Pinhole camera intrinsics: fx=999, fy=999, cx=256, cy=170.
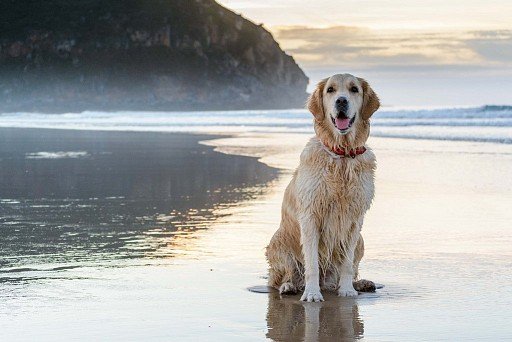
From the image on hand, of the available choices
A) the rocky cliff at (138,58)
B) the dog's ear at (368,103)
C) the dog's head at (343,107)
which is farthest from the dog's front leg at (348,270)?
the rocky cliff at (138,58)

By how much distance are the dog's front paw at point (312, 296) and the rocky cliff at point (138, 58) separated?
10629cm

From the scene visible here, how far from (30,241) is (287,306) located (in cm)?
276

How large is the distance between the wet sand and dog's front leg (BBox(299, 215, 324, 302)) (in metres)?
0.15

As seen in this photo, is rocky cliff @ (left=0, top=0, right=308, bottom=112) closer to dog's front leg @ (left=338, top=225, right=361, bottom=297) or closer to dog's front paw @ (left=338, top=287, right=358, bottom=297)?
dog's front leg @ (left=338, top=225, right=361, bottom=297)

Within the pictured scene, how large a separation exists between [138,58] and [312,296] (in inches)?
4760

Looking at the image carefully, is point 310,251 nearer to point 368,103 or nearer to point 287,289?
point 287,289

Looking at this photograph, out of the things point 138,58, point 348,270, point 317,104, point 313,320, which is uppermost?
point 138,58

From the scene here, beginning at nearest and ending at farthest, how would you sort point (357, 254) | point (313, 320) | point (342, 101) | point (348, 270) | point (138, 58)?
point (313, 320) < point (342, 101) < point (348, 270) < point (357, 254) < point (138, 58)

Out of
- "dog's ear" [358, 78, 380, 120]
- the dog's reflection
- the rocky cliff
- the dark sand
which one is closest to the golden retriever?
"dog's ear" [358, 78, 380, 120]

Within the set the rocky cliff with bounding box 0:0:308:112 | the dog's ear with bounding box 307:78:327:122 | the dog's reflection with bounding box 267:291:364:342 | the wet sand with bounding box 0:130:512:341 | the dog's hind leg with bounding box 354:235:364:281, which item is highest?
the rocky cliff with bounding box 0:0:308:112

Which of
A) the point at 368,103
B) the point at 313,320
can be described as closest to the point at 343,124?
the point at 368,103

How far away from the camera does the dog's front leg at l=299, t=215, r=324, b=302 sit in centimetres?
582

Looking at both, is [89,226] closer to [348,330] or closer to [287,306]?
[287,306]

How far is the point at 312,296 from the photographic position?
576cm
